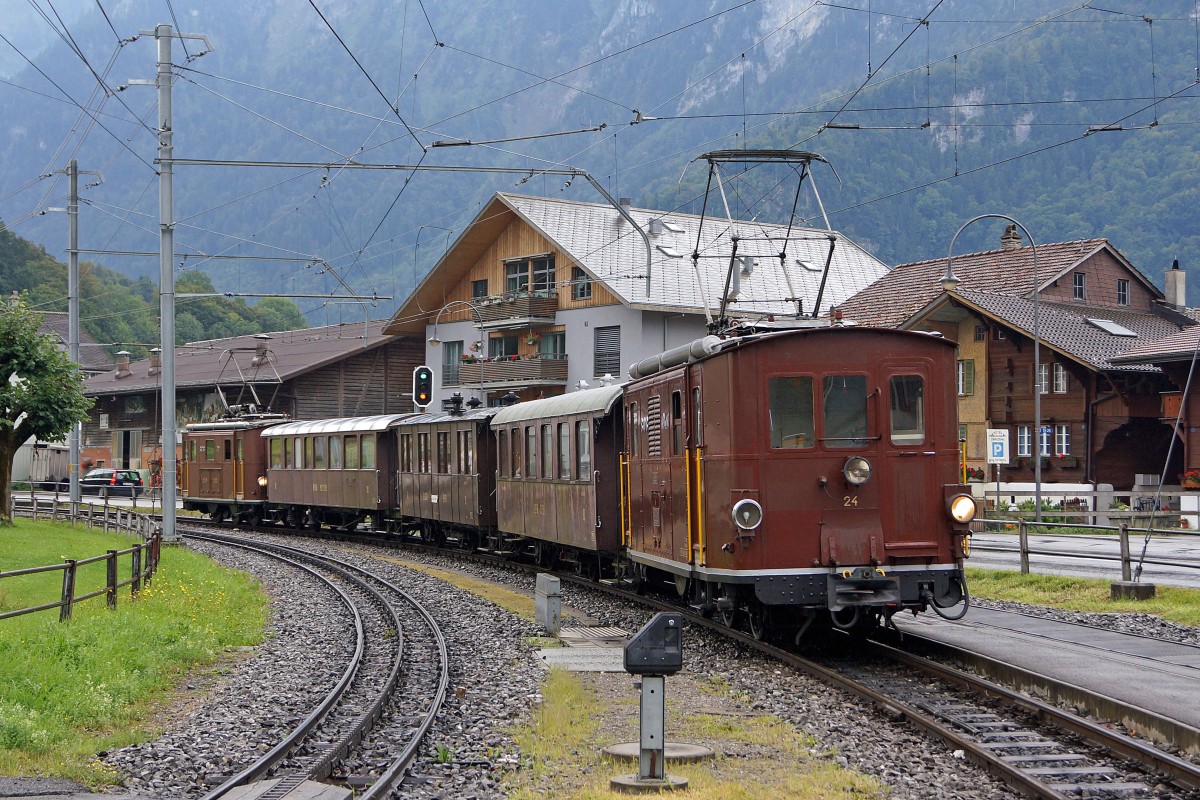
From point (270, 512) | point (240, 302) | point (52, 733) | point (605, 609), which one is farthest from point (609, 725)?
point (240, 302)

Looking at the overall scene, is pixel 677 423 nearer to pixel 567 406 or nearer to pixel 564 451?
pixel 567 406

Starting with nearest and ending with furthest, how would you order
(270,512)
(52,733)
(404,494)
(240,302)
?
(52,733)
(404,494)
(270,512)
(240,302)

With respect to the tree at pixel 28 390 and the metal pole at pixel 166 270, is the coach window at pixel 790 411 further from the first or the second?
the tree at pixel 28 390

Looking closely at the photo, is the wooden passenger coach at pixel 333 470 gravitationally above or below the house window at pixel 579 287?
below

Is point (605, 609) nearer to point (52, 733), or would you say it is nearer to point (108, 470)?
point (52, 733)

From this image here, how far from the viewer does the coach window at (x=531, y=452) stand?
21.7 metres

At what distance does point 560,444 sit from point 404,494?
12.0 meters

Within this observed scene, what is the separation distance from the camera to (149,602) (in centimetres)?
1666

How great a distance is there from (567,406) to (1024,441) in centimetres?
2724

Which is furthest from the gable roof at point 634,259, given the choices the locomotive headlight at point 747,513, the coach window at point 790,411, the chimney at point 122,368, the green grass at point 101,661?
the locomotive headlight at point 747,513

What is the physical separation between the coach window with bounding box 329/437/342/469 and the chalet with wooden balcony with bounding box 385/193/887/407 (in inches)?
381

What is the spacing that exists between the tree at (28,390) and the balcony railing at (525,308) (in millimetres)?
18974

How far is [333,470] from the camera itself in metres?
34.6

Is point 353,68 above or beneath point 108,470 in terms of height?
above
